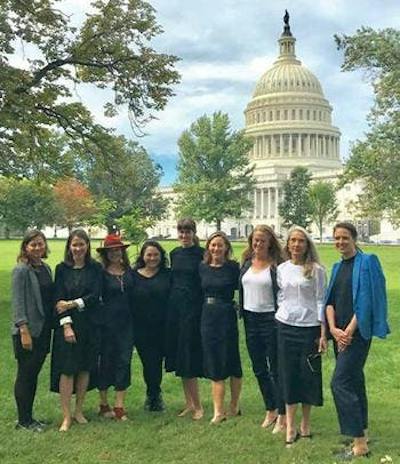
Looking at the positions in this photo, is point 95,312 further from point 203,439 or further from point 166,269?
point 203,439

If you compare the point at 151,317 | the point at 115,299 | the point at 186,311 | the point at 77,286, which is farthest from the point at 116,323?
the point at 186,311

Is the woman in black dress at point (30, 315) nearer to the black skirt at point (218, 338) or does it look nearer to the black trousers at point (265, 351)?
the black skirt at point (218, 338)

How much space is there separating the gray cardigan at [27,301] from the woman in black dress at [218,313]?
1.63m

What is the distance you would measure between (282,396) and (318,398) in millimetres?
345

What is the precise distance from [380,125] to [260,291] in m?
24.0

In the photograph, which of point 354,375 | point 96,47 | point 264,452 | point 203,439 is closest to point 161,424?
point 203,439

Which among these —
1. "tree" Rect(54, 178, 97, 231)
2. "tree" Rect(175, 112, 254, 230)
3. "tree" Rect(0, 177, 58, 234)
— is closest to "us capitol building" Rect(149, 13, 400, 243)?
"tree" Rect(54, 178, 97, 231)

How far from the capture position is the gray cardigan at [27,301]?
6.55m

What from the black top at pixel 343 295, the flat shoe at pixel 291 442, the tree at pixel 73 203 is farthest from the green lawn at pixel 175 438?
the tree at pixel 73 203

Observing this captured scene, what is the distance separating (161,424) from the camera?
6.96m

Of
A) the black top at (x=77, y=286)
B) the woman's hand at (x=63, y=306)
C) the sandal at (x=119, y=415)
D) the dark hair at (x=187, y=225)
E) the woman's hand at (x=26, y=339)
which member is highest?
the dark hair at (x=187, y=225)

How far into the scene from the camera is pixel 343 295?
5973 mm

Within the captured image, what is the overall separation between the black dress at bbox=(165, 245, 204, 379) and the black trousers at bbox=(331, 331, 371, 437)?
172 cm

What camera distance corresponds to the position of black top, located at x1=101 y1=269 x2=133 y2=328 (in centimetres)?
704
